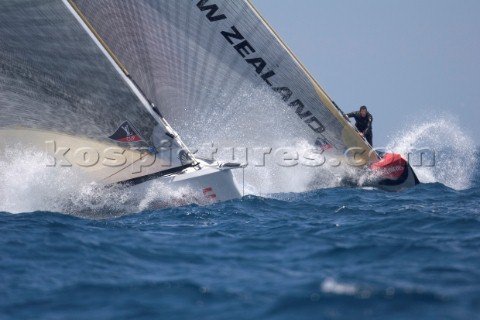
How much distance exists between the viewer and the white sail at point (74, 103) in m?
9.30

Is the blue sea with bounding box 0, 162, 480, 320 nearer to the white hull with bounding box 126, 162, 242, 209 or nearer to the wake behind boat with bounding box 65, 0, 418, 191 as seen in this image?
the white hull with bounding box 126, 162, 242, 209

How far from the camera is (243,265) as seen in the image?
5.88m

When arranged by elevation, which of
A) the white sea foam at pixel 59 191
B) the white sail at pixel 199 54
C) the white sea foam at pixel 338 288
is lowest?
the white sea foam at pixel 338 288

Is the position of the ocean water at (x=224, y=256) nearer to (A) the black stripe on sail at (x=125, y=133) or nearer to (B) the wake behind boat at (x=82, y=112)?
(B) the wake behind boat at (x=82, y=112)

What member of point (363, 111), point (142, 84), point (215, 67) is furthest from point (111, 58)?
point (363, 111)

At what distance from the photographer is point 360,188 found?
14.0m

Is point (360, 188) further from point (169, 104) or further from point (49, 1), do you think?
point (49, 1)

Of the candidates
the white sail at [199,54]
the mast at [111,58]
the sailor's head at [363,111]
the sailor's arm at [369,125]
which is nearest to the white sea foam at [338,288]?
the mast at [111,58]

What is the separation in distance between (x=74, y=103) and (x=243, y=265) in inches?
196

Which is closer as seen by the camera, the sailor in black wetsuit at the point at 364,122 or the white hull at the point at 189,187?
the white hull at the point at 189,187

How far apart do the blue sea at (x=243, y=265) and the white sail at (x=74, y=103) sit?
1.09 m

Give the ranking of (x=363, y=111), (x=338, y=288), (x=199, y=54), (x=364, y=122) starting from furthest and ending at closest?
(x=364, y=122), (x=363, y=111), (x=199, y=54), (x=338, y=288)

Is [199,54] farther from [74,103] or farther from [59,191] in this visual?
[59,191]

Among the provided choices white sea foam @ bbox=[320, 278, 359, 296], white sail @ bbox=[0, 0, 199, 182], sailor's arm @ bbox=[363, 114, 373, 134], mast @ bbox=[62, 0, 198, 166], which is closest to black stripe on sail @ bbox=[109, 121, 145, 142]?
white sail @ bbox=[0, 0, 199, 182]
